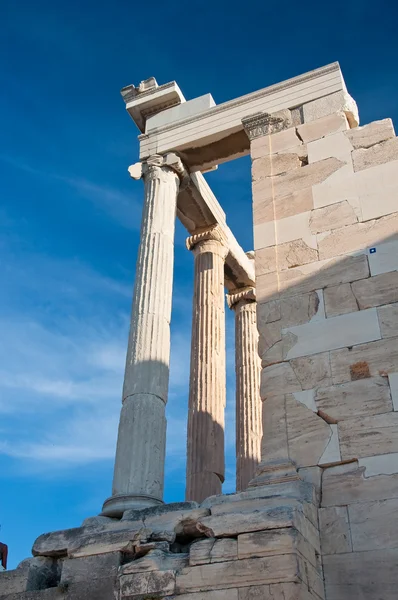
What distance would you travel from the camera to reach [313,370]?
12414 mm

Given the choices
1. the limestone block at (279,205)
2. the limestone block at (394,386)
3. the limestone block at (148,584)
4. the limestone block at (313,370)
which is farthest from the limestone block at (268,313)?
the limestone block at (148,584)

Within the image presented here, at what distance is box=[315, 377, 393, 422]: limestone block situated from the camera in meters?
11.5

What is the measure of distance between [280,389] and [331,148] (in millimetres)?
5649

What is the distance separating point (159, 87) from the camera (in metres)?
19.1

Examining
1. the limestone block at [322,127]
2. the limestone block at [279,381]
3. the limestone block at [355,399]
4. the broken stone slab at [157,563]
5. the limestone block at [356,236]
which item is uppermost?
the limestone block at [322,127]

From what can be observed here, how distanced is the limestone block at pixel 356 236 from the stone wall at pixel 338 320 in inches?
0.9

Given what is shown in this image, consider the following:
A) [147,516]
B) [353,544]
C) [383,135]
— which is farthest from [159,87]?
[353,544]

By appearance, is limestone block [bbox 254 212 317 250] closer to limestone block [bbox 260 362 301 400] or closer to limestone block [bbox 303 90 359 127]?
limestone block [bbox 260 362 301 400]

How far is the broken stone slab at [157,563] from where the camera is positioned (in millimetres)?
9906

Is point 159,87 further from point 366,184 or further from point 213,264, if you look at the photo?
point 366,184

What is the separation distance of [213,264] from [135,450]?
30.6ft

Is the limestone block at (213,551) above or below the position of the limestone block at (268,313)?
below

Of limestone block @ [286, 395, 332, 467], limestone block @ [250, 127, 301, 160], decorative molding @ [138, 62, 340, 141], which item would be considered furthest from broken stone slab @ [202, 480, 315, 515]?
decorative molding @ [138, 62, 340, 141]

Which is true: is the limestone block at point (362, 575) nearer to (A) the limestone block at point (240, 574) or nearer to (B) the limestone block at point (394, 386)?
(A) the limestone block at point (240, 574)
